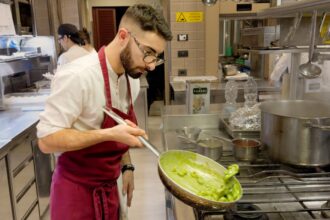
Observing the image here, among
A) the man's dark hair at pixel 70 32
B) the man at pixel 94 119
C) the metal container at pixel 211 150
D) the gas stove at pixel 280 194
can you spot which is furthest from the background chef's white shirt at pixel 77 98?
the man's dark hair at pixel 70 32

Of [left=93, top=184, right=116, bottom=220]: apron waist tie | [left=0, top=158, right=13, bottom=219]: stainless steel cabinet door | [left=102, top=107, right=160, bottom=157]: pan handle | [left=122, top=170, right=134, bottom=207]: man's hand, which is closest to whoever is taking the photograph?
[left=102, top=107, right=160, bottom=157]: pan handle

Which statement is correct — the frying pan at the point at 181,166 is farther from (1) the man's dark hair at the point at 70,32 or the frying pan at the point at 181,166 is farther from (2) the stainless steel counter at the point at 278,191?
(1) the man's dark hair at the point at 70,32

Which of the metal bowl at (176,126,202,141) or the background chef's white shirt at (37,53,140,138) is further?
the metal bowl at (176,126,202,141)

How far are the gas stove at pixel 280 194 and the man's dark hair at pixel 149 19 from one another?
59 centimetres

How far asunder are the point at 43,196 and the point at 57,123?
169cm

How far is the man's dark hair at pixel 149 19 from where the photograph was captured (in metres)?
1.15

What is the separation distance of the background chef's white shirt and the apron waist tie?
0.89 ft

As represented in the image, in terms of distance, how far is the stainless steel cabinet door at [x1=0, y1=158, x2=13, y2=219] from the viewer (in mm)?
1804

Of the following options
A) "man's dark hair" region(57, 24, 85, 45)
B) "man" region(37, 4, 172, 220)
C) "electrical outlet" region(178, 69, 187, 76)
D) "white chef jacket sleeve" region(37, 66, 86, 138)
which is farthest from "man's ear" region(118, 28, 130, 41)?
"electrical outlet" region(178, 69, 187, 76)

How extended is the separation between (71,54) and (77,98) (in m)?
2.47

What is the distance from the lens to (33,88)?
135 inches

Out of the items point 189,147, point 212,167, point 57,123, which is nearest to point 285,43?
point 189,147

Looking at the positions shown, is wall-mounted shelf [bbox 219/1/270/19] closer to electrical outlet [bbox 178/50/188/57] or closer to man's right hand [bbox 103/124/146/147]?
electrical outlet [bbox 178/50/188/57]

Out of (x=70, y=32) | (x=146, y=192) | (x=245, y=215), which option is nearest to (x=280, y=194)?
(x=245, y=215)
